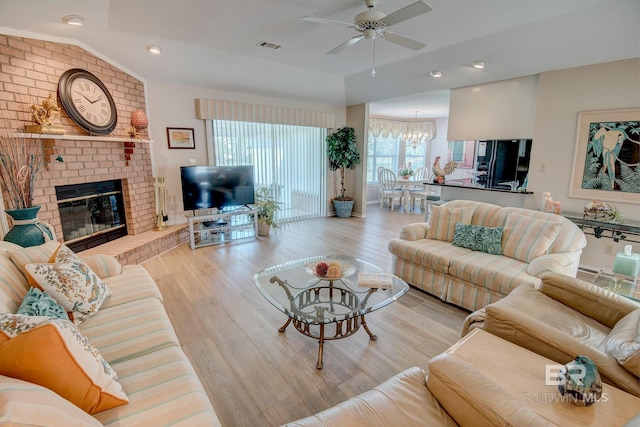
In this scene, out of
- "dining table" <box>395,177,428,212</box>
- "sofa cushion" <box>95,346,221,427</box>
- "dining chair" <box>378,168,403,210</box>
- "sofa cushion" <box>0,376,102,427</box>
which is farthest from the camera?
"dining chair" <box>378,168,403,210</box>

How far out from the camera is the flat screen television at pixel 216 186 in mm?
4508

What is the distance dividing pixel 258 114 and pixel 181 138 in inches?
53.9

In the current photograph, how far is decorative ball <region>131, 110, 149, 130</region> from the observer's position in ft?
12.9

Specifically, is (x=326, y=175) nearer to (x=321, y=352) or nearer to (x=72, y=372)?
(x=321, y=352)

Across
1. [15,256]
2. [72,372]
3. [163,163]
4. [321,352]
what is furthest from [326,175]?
[72,372]

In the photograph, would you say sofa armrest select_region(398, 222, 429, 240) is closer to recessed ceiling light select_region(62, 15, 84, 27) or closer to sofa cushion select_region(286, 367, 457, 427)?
sofa cushion select_region(286, 367, 457, 427)

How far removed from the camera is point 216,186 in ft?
15.5

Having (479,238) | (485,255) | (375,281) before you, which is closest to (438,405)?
(375,281)

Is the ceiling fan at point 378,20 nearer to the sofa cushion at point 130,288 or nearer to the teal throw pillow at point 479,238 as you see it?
the teal throw pillow at point 479,238

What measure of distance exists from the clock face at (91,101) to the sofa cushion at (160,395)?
3.07 metres

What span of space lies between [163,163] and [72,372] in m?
4.09

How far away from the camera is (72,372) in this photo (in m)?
1.03

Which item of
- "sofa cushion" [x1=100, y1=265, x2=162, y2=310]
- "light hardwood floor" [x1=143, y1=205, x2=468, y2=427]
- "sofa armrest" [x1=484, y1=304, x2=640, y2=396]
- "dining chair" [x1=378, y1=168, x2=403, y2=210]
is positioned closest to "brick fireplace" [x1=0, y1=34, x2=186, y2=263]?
"light hardwood floor" [x1=143, y1=205, x2=468, y2=427]

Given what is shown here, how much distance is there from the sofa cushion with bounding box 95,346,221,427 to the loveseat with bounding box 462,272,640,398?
1.51 meters
